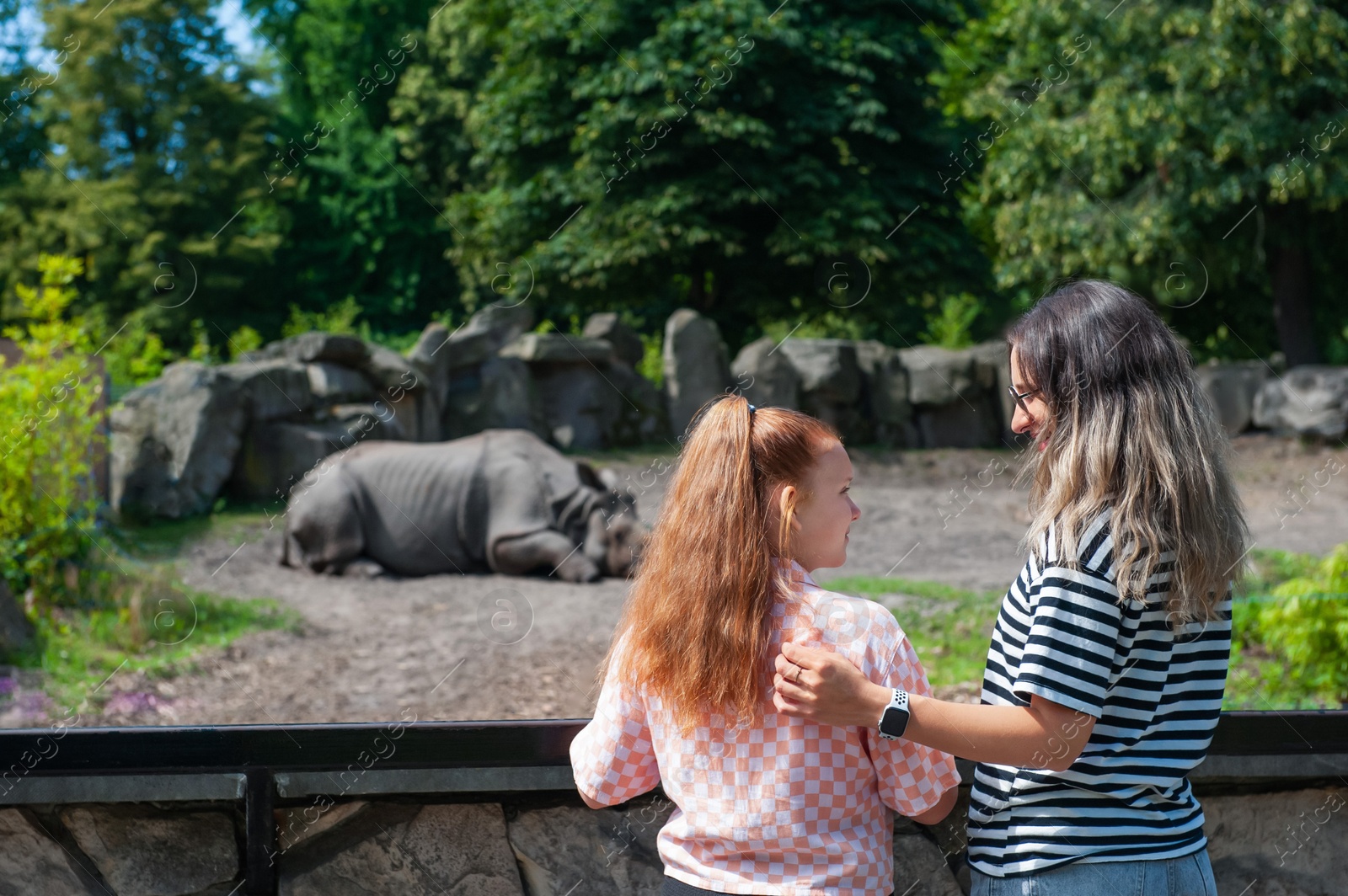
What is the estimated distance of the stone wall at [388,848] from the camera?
2.24m

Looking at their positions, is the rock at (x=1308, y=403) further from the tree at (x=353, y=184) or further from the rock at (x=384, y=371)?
the tree at (x=353, y=184)

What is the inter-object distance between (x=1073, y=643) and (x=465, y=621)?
21.7 ft

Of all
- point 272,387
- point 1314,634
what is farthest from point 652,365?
point 1314,634

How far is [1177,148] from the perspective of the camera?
14.3m

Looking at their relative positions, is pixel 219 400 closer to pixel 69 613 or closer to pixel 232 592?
pixel 232 592

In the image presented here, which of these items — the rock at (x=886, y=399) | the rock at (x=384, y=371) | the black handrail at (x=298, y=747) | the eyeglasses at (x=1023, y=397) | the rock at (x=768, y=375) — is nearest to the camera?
the eyeglasses at (x=1023, y=397)

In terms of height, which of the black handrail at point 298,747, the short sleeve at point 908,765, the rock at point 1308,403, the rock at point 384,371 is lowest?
the rock at point 1308,403

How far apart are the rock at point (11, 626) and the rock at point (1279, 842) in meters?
5.96

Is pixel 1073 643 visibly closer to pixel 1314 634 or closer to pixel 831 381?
pixel 1314 634

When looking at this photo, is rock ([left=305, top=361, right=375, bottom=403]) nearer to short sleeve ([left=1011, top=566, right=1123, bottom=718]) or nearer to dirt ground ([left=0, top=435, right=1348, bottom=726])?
dirt ground ([left=0, top=435, right=1348, bottom=726])

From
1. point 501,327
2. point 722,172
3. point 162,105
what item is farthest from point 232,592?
point 162,105

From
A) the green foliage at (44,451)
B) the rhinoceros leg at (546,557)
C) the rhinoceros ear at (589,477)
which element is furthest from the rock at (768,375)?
the green foliage at (44,451)

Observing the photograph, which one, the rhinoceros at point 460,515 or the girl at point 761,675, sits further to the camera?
the rhinoceros at point 460,515

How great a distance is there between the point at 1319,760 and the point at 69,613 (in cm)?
670
